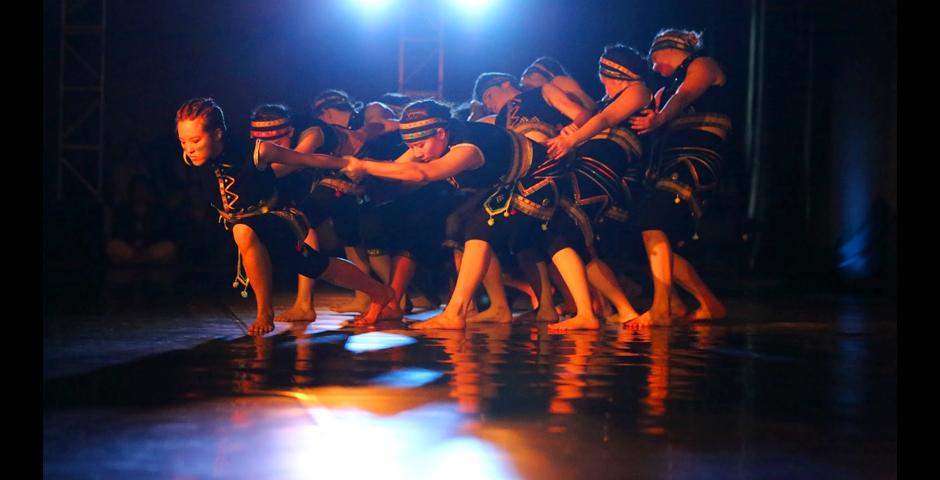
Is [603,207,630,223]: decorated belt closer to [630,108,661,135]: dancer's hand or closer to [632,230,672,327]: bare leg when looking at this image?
[632,230,672,327]: bare leg

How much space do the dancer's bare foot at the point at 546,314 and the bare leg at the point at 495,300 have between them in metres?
0.19

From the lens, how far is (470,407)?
2939 mm

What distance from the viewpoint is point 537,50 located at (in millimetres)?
10195

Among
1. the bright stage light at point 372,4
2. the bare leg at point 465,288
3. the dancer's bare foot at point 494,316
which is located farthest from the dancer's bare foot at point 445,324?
the bright stage light at point 372,4

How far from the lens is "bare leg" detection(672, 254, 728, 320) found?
214 inches

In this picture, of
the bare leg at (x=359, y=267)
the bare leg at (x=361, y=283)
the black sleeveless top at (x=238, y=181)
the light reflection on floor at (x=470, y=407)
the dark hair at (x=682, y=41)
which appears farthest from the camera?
the bare leg at (x=359, y=267)

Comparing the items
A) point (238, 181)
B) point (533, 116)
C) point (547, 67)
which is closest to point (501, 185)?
point (533, 116)

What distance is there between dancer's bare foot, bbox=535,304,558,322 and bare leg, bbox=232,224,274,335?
1337mm

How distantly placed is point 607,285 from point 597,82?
4.80 metres

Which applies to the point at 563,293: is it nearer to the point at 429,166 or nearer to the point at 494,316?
the point at 494,316

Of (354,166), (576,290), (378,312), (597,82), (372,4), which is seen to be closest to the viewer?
(354,166)

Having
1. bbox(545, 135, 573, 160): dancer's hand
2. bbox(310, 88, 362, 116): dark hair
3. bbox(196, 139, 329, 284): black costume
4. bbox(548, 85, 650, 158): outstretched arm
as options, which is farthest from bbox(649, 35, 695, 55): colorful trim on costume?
bbox(196, 139, 329, 284): black costume

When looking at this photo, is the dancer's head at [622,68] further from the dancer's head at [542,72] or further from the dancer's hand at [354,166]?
the dancer's hand at [354,166]

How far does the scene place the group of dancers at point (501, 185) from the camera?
16.0 ft
